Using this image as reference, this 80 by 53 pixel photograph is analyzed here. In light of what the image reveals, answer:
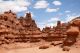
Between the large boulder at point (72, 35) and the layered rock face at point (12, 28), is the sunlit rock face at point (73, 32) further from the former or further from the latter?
the layered rock face at point (12, 28)

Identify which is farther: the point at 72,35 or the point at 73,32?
the point at 72,35

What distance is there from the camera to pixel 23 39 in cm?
5191

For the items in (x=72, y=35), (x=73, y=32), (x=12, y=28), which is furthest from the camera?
(x=12, y=28)

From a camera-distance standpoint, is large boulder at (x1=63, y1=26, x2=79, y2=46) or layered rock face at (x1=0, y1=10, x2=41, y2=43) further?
layered rock face at (x1=0, y1=10, x2=41, y2=43)

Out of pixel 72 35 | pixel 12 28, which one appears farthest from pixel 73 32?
pixel 12 28

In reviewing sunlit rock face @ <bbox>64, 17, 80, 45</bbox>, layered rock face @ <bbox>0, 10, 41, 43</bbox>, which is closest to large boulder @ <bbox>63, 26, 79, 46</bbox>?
sunlit rock face @ <bbox>64, 17, 80, 45</bbox>

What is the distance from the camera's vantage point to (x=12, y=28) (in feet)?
203

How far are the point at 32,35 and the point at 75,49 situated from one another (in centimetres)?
3391

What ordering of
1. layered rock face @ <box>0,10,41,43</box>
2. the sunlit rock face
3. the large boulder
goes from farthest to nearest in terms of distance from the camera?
layered rock face @ <box>0,10,41,43</box>
the sunlit rock face
the large boulder

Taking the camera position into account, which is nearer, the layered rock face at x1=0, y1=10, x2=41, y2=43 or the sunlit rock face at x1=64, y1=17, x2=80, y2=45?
the sunlit rock face at x1=64, y1=17, x2=80, y2=45

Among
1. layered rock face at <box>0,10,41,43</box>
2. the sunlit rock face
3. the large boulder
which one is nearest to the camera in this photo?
the large boulder

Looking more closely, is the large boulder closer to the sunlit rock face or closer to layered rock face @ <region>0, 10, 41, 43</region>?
the sunlit rock face

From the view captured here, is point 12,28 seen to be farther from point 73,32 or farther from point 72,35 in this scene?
point 73,32

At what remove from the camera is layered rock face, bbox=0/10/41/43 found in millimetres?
48438
